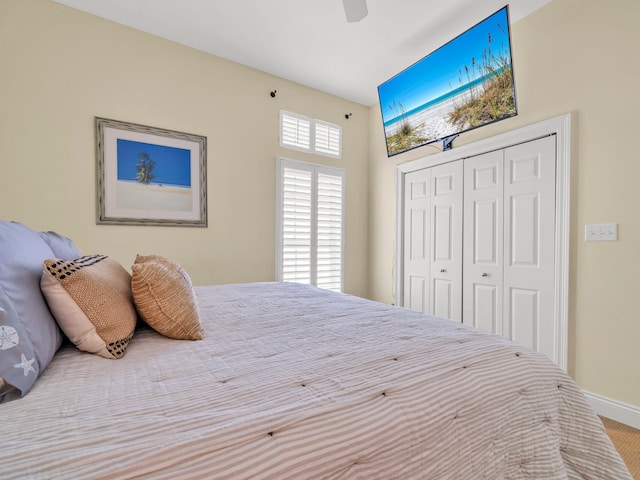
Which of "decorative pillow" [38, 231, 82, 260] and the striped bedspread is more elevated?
"decorative pillow" [38, 231, 82, 260]

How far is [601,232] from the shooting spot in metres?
2.02

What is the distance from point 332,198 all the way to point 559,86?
2.30 meters

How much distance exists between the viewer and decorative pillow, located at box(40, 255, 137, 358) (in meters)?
0.88

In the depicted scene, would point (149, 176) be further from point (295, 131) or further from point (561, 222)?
point (561, 222)

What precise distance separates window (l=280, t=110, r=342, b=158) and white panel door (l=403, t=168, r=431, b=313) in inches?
39.5

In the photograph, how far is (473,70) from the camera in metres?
2.29

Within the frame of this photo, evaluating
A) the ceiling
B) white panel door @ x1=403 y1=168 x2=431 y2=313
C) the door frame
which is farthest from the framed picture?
the door frame

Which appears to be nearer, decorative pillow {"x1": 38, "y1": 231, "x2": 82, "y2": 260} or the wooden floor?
decorative pillow {"x1": 38, "y1": 231, "x2": 82, "y2": 260}

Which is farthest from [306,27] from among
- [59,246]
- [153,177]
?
[59,246]

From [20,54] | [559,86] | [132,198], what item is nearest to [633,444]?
[559,86]

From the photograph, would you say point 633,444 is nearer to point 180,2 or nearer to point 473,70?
point 473,70

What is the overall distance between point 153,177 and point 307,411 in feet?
8.78

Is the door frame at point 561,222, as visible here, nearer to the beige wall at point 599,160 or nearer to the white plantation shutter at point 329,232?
the beige wall at point 599,160

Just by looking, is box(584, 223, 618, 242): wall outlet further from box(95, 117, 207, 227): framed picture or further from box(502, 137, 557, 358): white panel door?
box(95, 117, 207, 227): framed picture
